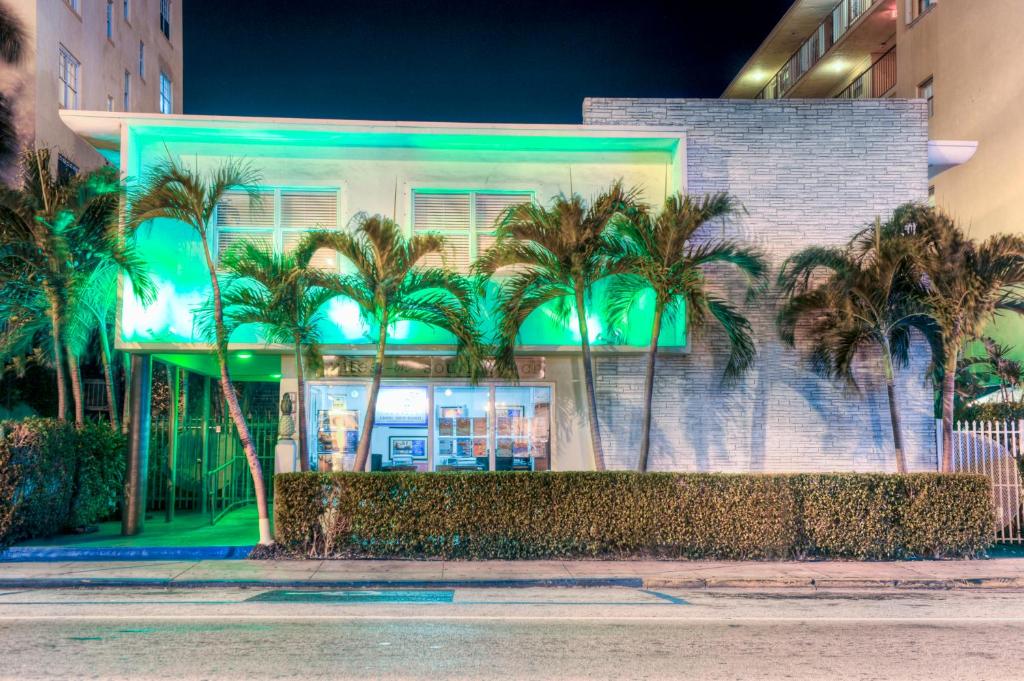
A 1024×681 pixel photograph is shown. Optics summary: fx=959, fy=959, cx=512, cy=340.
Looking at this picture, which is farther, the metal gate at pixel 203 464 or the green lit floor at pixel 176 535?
the metal gate at pixel 203 464

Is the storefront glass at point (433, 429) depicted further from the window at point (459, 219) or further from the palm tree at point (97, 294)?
the palm tree at point (97, 294)

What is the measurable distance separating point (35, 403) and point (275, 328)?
8.85 meters

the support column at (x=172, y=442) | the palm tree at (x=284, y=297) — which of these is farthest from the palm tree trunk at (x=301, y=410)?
the support column at (x=172, y=442)

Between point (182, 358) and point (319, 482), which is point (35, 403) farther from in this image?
point (319, 482)

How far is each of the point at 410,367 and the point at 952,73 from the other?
69.1 ft

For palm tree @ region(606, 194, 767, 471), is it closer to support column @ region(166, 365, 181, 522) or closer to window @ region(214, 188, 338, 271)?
window @ region(214, 188, 338, 271)

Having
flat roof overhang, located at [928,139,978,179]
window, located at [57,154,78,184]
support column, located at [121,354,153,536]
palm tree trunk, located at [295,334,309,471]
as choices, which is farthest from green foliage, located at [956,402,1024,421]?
window, located at [57,154,78,184]

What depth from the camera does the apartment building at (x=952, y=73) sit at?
24859mm

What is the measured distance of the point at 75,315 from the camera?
46.9 ft

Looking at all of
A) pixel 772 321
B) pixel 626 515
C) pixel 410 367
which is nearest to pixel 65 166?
pixel 410 367

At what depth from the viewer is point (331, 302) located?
594 inches

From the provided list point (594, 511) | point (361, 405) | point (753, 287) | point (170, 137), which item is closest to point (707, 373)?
point (753, 287)

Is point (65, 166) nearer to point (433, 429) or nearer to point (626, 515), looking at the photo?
point (433, 429)

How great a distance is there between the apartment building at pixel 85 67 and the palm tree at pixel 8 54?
0.15 m
